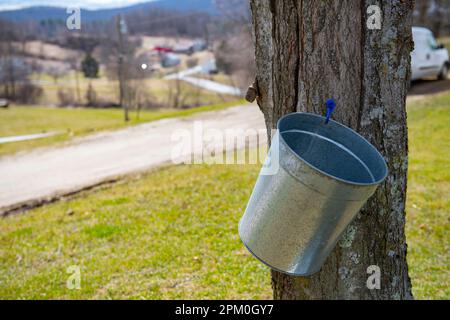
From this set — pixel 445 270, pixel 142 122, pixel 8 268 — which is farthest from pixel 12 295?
pixel 142 122

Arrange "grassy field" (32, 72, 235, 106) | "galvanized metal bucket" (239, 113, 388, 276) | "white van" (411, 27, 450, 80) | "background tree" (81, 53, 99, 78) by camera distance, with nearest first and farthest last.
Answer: "galvanized metal bucket" (239, 113, 388, 276)
"white van" (411, 27, 450, 80)
"grassy field" (32, 72, 235, 106)
"background tree" (81, 53, 99, 78)

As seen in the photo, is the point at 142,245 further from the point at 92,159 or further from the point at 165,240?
the point at 92,159

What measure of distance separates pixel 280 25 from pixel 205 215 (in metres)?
3.48

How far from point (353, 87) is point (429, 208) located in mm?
3694

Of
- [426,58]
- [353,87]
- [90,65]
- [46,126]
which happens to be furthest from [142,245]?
[90,65]

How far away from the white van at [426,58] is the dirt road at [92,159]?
18.6ft

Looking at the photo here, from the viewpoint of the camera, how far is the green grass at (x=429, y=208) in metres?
3.90

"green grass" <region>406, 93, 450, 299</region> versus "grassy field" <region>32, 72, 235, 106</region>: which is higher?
"green grass" <region>406, 93, 450, 299</region>

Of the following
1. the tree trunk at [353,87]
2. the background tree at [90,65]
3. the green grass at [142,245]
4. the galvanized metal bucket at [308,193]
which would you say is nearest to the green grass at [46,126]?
the green grass at [142,245]

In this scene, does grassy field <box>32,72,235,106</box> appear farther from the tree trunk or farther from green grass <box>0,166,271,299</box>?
the tree trunk

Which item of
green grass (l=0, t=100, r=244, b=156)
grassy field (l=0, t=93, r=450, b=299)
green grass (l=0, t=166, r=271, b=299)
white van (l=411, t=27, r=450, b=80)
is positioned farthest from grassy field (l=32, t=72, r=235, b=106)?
green grass (l=0, t=166, r=271, b=299)

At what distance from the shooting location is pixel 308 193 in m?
1.79

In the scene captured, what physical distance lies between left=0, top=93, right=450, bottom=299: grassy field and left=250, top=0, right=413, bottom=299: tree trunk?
1.47m

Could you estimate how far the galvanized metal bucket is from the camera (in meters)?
1.78
